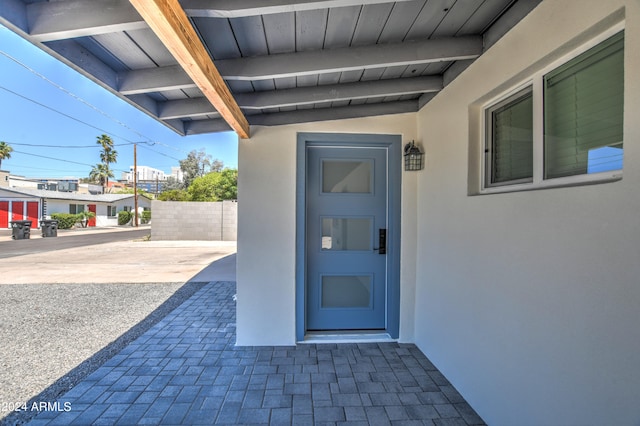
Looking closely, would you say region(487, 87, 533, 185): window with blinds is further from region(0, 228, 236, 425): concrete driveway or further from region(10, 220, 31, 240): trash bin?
region(10, 220, 31, 240): trash bin

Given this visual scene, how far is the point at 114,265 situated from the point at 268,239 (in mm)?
6451

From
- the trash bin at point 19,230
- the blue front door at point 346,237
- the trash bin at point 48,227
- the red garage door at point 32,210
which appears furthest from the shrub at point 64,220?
the blue front door at point 346,237

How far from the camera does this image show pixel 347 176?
10.1 feet

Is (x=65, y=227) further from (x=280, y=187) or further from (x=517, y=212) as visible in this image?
(x=517, y=212)

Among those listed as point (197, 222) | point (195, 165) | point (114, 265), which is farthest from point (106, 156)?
point (114, 265)

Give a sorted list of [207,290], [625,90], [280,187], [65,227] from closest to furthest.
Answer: [625,90]
[280,187]
[207,290]
[65,227]

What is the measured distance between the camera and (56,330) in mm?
3246

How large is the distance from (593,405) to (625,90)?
1260mm

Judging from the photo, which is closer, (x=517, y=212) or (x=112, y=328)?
(x=517, y=212)

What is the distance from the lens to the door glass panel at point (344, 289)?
3.07 m

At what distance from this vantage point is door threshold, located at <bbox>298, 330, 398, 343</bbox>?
2.94 metres

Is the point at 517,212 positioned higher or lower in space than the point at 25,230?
higher

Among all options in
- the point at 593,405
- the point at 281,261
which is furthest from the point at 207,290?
the point at 593,405

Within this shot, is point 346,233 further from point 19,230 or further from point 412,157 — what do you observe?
point 19,230
